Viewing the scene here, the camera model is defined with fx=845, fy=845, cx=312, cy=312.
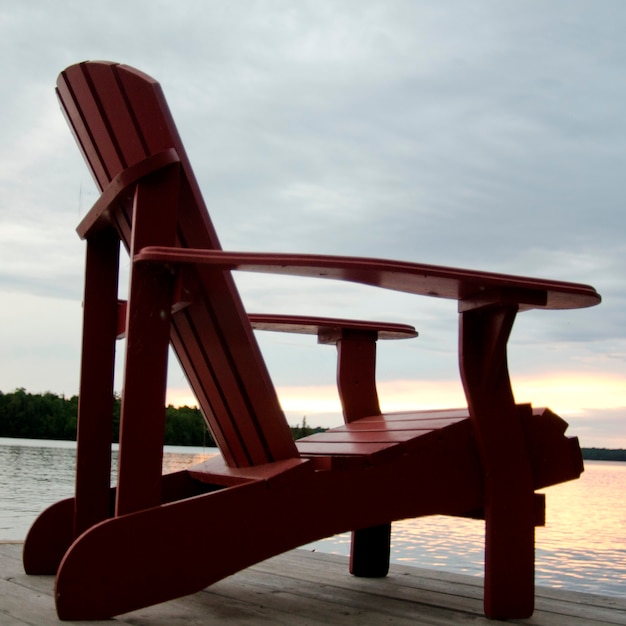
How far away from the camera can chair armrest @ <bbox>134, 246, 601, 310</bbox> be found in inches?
80.4

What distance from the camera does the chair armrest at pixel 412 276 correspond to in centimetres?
204

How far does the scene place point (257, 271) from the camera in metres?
2.13

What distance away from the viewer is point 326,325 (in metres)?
3.23

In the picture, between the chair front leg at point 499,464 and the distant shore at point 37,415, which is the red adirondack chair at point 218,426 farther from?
the distant shore at point 37,415

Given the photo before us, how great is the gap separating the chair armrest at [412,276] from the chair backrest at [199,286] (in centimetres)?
18

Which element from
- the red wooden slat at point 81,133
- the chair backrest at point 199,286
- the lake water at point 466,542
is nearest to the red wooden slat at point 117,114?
the chair backrest at point 199,286

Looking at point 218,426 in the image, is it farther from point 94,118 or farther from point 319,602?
point 94,118

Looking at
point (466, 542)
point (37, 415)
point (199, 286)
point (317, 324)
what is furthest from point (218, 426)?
point (37, 415)

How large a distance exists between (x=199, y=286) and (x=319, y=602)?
3.46 feet

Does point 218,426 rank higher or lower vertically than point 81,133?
lower

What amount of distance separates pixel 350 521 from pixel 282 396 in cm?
39

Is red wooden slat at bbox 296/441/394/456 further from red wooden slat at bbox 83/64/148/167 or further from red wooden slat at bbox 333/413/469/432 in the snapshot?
red wooden slat at bbox 83/64/148/167

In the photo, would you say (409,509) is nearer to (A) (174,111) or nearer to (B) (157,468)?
(B) (157,468)

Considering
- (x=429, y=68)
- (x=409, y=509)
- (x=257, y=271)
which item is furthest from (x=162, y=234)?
(x=429, y=68)
